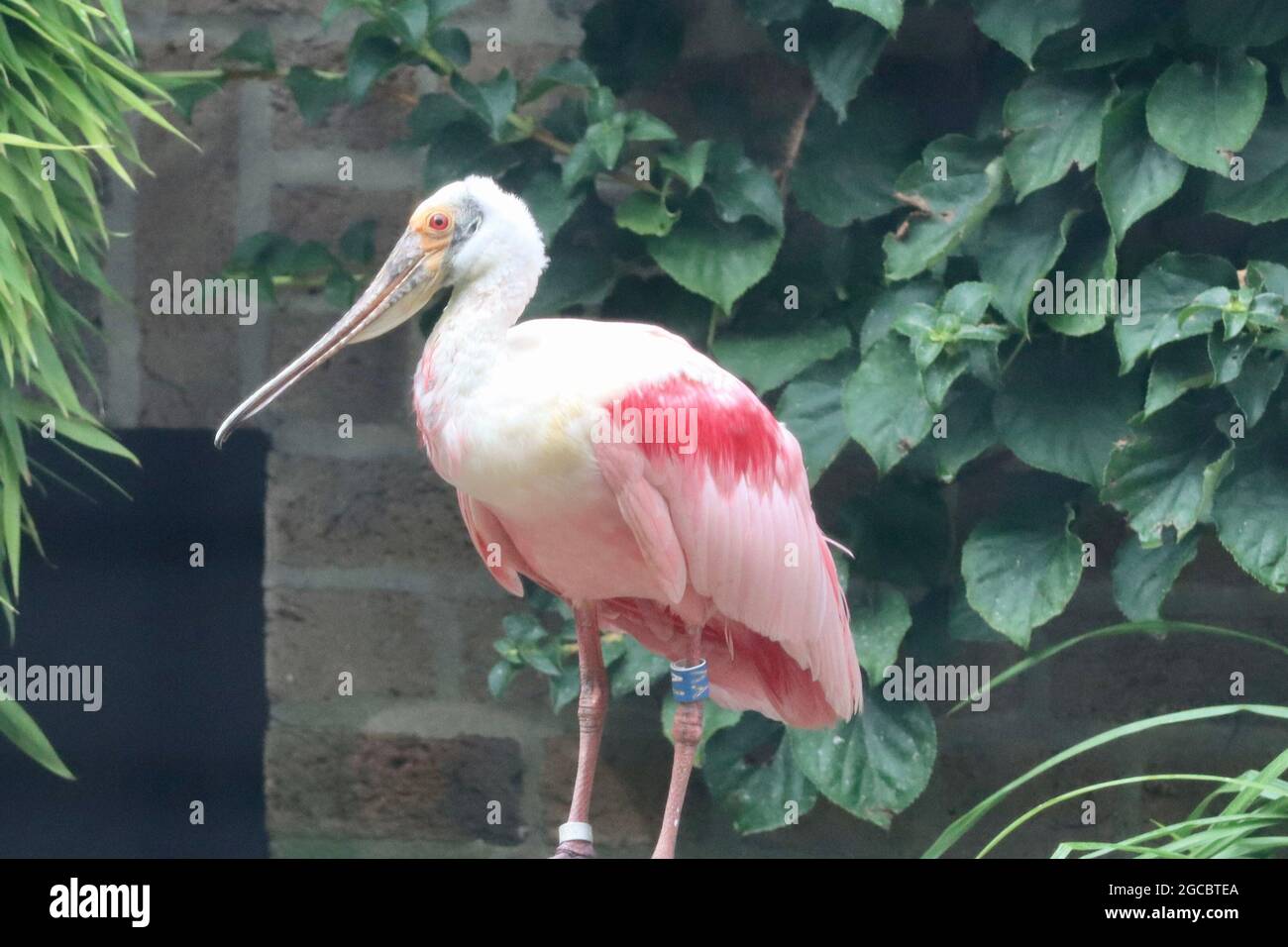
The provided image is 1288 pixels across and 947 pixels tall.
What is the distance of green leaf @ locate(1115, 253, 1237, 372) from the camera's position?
65.4 inches

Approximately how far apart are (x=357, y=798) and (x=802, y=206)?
0.93m

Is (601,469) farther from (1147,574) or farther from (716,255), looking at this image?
(1147,574)

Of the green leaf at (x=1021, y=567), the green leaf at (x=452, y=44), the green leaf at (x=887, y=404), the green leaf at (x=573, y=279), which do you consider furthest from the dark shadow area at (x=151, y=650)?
the green leaf at (x=1021, y=567)

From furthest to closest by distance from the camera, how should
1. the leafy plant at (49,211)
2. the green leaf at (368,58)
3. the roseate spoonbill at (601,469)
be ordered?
1. the green leaf at (368,58)
2. the leafy plant at (49,211)
3. the roseate spoonbill at (601,469)

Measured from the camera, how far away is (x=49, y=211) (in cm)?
169

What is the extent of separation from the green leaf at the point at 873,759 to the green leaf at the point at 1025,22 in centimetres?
77

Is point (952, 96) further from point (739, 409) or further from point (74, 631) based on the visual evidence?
point (74, 631)

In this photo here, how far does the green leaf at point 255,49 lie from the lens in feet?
6.24

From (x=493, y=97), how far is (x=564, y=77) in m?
0.09

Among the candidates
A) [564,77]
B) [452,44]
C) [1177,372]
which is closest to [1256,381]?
[1177,372]

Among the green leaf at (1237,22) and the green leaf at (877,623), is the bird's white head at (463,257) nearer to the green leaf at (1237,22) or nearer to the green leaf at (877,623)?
the green leaf at (877,623)

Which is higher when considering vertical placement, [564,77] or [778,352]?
[564,77]

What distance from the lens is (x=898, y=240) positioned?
5.84 feet

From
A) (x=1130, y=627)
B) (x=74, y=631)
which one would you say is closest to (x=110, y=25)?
(x=74, y=631)
